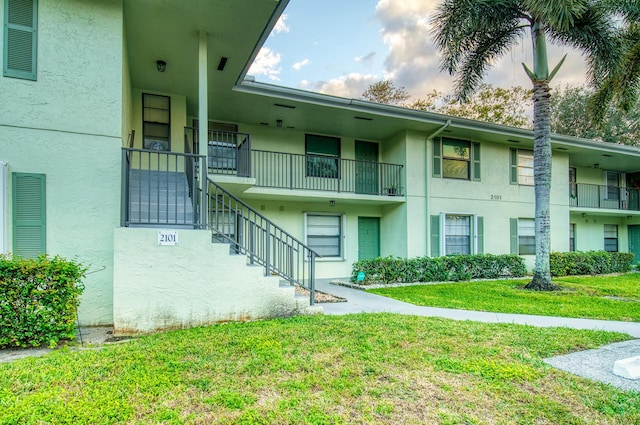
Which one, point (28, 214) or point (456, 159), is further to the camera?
point (456, 159)

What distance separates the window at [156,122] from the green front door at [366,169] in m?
6.51

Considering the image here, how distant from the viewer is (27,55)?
5625 millimetres

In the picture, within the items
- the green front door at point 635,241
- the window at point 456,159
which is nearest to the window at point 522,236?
the window at point 456,159

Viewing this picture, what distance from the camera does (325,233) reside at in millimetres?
12625

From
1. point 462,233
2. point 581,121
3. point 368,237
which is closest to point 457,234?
point 462,233

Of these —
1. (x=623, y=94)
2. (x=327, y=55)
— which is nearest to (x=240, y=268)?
(x=623, y=94)

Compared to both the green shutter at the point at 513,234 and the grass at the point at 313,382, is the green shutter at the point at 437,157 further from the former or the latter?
the grass at the point at 313,382

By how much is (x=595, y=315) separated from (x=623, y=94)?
28.1 feet

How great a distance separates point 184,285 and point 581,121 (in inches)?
1190

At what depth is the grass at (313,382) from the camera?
Result: 2885 millimetres

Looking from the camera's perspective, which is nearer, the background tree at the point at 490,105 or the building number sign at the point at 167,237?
the building number sign at the point at 167,237

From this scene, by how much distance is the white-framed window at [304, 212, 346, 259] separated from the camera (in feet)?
40.6

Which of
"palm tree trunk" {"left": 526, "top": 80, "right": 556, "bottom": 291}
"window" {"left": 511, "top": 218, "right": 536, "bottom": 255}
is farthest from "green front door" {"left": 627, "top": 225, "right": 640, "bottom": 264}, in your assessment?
"palm tree trunk" {"left": 526, "top": 80, "right": 556, "bottom": 291}

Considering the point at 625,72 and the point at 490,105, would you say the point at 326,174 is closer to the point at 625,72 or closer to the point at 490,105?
the point at 625,72
